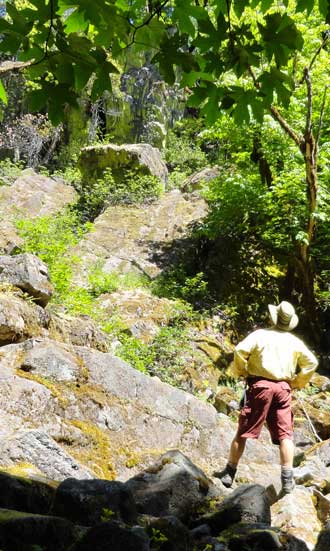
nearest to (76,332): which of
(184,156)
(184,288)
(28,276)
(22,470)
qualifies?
(28,276)

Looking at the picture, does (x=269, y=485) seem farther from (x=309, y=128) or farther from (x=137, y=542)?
(x=309, y=128)

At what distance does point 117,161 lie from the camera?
1662cm

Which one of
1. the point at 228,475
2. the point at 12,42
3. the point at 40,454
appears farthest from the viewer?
the point at 228,475

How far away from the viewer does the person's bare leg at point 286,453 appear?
4441mm

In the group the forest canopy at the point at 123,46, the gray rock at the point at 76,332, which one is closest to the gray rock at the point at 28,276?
the gray rock at the point at 76,332

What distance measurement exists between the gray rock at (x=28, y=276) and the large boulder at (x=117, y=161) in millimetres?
10584

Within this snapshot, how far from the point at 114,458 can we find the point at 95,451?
189mm

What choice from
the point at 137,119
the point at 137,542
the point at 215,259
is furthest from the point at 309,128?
the point at 137,119

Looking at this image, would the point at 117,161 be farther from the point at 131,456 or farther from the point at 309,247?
the point at 131,456

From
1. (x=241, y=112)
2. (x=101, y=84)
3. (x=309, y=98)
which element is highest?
(x=309, y=98)

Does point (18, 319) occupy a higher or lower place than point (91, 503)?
higher

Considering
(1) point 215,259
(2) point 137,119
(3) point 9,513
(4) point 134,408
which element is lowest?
(4) point 134,408

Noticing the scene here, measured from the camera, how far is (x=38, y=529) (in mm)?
1958

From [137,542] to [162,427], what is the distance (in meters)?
3.19
